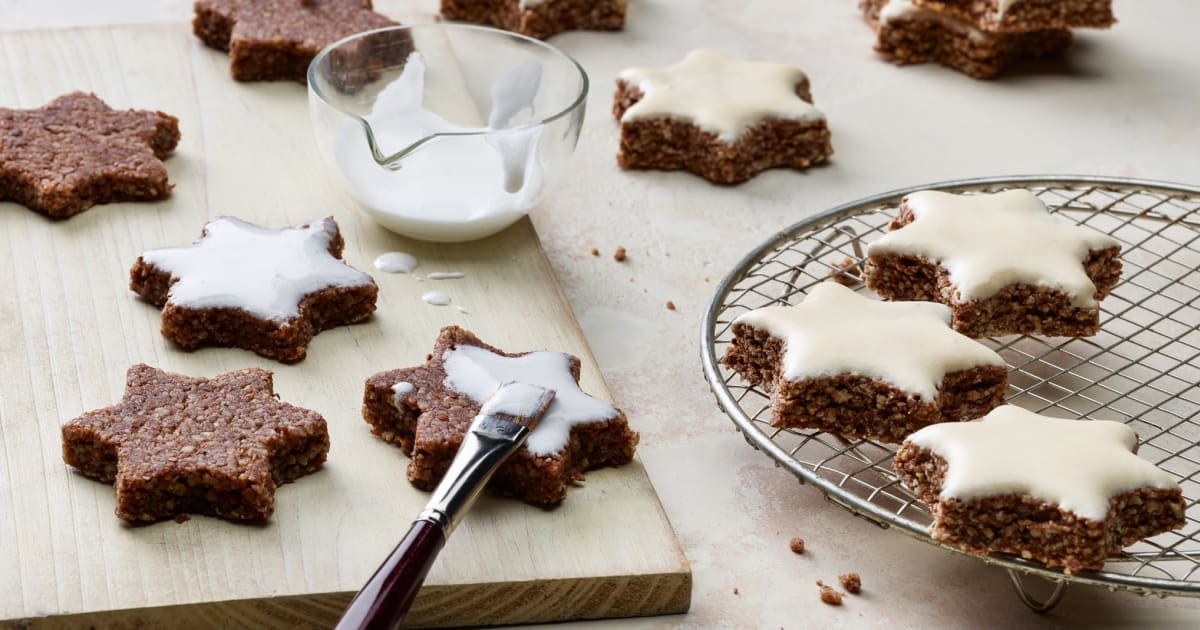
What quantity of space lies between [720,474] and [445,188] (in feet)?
2.69

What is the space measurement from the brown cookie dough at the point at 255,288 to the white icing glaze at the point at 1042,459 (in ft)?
3.40

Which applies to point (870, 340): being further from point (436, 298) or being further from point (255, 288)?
point (255, 288)

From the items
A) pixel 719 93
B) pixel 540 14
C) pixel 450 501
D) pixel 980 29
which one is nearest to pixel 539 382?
pixel 450 501

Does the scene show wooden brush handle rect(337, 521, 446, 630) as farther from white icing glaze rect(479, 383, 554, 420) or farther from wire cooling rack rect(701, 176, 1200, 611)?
wire cooling rack rect(701, 176, 1200, 611)

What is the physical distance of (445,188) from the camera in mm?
2705

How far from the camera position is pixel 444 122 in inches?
119

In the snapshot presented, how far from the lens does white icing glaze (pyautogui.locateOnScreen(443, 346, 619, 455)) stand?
6.84 feet

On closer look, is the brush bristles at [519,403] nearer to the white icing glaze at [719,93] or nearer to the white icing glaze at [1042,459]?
the white icing glaze at [1042,459]

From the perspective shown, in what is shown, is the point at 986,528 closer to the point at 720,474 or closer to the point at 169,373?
the point at 720,474

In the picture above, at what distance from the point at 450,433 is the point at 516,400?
114mm

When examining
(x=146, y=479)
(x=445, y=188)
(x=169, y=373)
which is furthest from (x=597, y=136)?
(x=146, y=479)

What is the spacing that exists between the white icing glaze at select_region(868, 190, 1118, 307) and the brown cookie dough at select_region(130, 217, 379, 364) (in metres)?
0.97

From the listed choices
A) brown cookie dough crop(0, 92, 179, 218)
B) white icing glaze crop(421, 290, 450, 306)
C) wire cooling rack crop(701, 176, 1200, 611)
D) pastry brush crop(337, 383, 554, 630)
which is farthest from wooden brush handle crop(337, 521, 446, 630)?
brown cookie dough crop(0, 92, 179, 218)

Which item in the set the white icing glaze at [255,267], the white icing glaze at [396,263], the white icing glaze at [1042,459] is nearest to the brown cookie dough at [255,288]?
the white icing glaze at [255,267]
